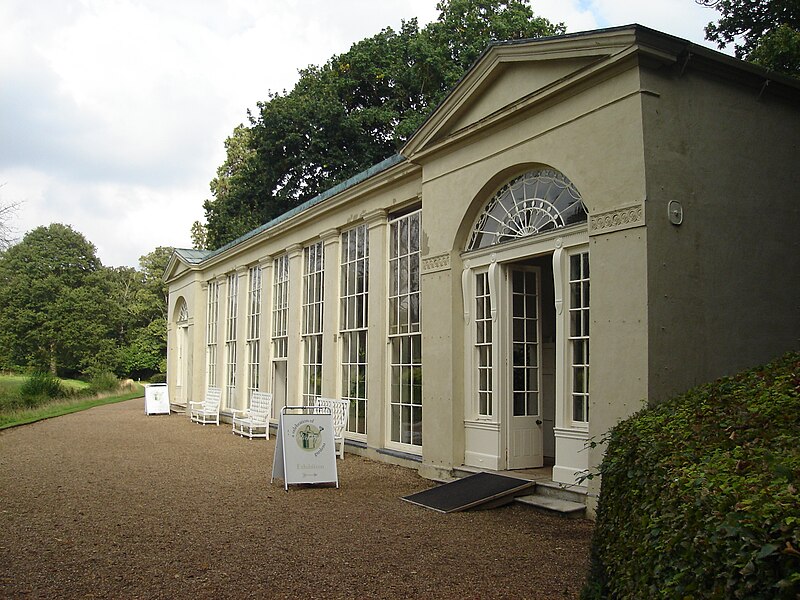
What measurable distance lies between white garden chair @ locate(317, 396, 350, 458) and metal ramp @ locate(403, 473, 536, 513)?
400 cm

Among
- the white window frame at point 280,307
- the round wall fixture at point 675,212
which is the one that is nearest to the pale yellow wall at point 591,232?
the round wall fixture at point 675,212

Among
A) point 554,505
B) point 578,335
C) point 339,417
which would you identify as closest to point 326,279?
point 339,417

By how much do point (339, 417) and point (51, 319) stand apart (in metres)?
40.0

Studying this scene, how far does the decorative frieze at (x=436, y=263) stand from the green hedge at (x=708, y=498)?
17.3ft

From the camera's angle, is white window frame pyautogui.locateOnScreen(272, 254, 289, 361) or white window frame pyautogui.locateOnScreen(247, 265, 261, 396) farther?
white window frame pyautogui.locateOnScreen(247, 265, 261, 396)

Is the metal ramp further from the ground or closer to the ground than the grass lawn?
further from the ground

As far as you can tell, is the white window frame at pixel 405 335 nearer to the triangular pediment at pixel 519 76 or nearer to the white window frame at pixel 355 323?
the white window frame at pixel 355 323

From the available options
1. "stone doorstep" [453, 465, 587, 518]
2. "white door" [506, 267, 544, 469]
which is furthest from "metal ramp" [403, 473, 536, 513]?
"white door" [506, 267, 544, 469]

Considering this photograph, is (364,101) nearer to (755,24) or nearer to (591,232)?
(755,24)

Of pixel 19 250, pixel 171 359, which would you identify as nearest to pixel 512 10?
pixel 171 359

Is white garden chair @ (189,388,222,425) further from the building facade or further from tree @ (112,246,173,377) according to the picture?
tree @ (112,246,173,377)

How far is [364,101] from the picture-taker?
3052 cm

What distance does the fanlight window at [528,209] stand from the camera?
846 centimetres

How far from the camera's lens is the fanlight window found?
8461 mm
